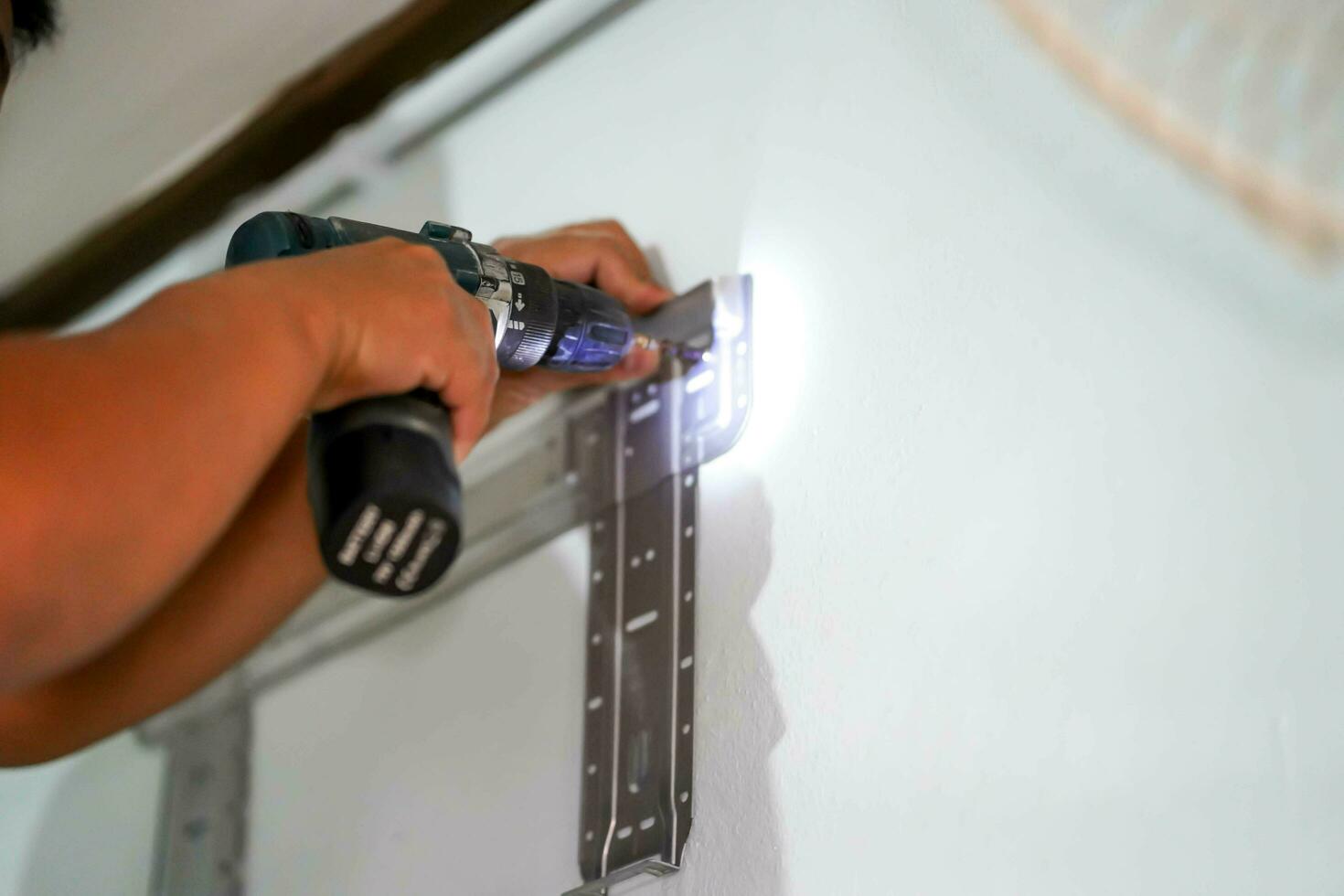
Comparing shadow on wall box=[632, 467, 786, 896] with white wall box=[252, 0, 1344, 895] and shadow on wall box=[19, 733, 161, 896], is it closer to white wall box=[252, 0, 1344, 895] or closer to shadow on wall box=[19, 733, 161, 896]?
white wall box=[252, 0, 1344, 895]

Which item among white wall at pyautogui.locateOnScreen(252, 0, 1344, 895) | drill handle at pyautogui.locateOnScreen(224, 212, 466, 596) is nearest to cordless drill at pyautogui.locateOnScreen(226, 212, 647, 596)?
drill handle at pyautogui.locateOnScreen(224, 212, 466, 596)

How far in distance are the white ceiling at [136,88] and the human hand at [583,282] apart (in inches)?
17.3

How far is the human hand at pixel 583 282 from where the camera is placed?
999 millimetres

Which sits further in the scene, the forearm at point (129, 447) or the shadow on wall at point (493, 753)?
the shadow on wall at point (493, 753)

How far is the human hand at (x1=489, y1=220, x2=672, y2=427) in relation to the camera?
999mm

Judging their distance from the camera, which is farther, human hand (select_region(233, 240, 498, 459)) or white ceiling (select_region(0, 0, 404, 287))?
white ceiling (select_region(0, 0, 404, 287))

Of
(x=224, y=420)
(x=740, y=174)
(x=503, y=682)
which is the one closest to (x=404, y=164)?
(x=740, y=174)

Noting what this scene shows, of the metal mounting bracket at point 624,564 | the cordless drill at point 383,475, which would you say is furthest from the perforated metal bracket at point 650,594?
the cordless drill at point 383,475

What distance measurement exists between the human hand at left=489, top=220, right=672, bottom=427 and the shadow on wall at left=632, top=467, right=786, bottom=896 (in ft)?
0.46

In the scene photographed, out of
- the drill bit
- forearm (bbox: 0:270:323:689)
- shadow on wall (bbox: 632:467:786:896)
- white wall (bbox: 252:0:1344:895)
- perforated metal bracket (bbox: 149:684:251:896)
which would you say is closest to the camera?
forearm (bbox: 0:270:323:689)

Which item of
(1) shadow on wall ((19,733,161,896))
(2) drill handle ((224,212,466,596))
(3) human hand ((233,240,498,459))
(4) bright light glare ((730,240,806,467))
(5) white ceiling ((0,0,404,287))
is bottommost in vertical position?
(1) shadow on wall ((19,733,161,896))

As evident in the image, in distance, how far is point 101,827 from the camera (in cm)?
137

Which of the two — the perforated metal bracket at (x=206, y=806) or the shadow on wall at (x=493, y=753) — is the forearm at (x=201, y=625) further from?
the perforated metal bracket at (x=206, y=806)

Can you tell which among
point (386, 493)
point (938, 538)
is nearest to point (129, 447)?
point (386, 493)
